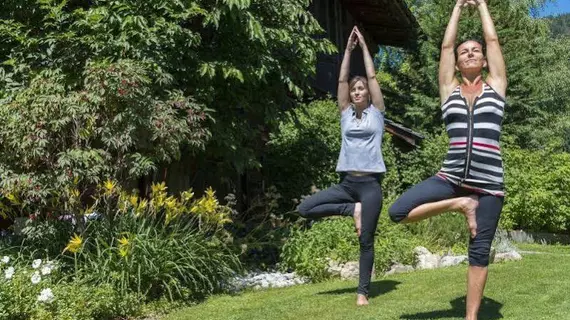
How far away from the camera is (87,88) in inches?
257

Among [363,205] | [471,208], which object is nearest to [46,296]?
[363,205]

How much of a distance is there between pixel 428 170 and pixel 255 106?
279 inches

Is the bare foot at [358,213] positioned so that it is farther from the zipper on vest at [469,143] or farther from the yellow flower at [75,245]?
the yellow flower at [75,245]

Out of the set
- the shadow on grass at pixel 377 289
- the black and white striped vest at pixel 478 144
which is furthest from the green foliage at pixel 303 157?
the black and white striped vest at pixel 478 144

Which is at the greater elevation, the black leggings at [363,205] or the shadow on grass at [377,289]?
the black leggings at [363,205]

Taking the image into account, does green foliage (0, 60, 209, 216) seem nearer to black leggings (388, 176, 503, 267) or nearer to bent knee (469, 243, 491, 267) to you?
black leggings (388, 176, 503, 267)

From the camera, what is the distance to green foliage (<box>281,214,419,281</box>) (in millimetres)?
7797

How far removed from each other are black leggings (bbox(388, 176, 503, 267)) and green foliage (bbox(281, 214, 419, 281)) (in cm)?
318

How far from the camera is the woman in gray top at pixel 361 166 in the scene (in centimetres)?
557

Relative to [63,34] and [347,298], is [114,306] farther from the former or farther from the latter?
[63,34]

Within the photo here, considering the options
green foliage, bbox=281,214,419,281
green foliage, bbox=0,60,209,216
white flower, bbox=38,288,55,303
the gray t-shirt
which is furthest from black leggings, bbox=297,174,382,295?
white flower, bbox=38,288,55,303

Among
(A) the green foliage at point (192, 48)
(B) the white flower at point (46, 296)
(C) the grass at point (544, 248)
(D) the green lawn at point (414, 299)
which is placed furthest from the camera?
(C) the grass at point (544, 248)

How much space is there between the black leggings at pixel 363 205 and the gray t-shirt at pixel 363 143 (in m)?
0.11

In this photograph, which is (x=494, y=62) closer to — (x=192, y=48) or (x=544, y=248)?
(x=192, y=48)
